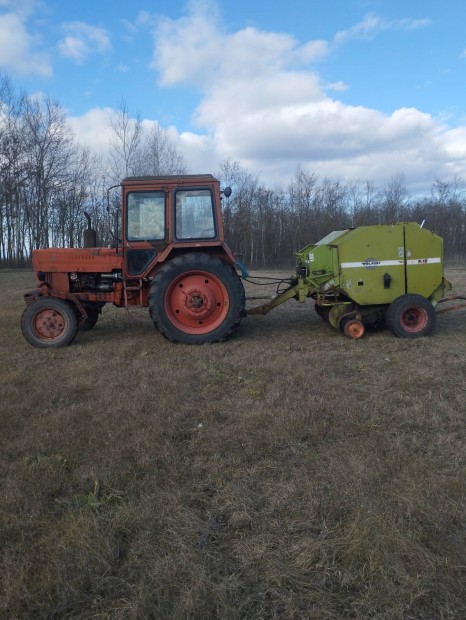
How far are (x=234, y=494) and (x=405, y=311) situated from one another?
5339 mm

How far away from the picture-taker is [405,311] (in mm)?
7391

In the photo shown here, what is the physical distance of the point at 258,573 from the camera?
2.25 m

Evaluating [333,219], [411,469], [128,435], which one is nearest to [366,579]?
[411,469]

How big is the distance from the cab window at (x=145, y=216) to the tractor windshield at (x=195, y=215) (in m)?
0.26

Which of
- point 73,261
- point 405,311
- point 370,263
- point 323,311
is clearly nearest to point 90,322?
point 73,261

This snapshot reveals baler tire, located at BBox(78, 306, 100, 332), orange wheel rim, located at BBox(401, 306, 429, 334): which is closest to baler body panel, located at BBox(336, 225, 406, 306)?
orange wheel rim, located at BBox(401, 306, 429, 334)

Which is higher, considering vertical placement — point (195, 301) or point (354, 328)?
point (195, 301)

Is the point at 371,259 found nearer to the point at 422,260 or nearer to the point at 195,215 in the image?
the point at 422,260

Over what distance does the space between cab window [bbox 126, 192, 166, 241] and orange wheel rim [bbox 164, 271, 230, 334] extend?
0.77 meters

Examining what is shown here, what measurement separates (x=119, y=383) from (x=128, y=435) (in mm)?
1466

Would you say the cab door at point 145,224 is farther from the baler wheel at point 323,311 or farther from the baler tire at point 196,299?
the baler wheel at point 323,311

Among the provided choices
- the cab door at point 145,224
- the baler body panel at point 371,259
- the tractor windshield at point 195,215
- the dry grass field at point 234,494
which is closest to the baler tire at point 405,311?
the baler body panel at point 371,259

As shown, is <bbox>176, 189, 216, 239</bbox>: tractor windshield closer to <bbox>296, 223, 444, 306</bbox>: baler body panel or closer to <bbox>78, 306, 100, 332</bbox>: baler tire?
<bbox>296, 223, 444, 306</bbox>: baler body panel

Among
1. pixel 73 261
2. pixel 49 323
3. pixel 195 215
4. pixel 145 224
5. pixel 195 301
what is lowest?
pixel 49 323
